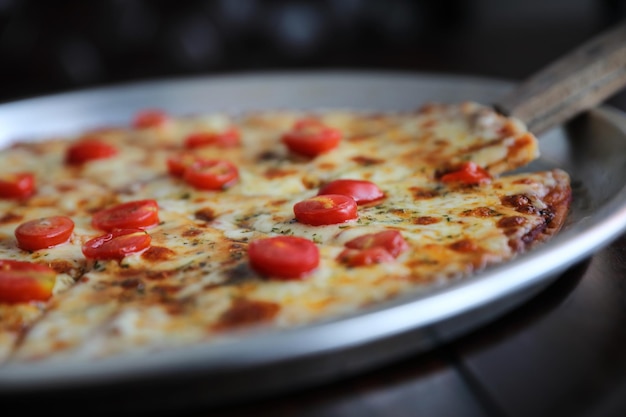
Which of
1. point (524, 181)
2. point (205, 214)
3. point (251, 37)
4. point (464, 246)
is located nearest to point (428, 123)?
point (524, 181)

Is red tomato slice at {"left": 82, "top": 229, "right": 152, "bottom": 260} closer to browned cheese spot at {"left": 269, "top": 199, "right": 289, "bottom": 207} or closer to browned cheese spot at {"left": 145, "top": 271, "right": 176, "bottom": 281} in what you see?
browned cheese spot at {"left": 145, "top": 271, "right": 176, "bottom": 281}

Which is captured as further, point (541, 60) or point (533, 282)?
point (541, 60)

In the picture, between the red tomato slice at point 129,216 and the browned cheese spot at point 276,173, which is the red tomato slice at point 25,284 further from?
the browned cheese spot at point 276,173

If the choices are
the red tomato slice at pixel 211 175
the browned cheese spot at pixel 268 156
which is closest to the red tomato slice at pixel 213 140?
the browned cheese spot at pixel 268 156

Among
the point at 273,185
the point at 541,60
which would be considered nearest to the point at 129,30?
the point at 541,60

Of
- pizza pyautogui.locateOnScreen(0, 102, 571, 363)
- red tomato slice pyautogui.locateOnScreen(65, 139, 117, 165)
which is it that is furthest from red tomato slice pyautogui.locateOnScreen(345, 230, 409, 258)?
red tomato slice pyautogui.locateOnScreen(65, 139, 117, 165)

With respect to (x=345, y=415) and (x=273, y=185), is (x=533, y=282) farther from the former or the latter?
(x=273, y=185)
